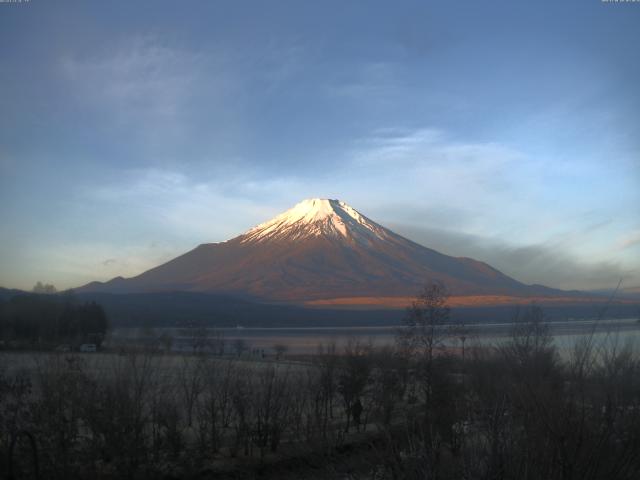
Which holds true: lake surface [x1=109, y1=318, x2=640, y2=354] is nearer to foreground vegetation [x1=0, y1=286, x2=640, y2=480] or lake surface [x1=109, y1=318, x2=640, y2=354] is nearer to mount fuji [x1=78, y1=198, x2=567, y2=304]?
foreground vegetation [x1=0, y1=286, x2=640, y2=480]

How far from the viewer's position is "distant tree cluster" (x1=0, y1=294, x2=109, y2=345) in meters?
28.6

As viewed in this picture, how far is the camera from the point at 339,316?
114 meters

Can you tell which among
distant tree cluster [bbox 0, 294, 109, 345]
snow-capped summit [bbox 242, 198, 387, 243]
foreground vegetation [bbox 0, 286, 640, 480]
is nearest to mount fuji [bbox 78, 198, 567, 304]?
snow-capped summit [bbox 242, 198, 387, 243]

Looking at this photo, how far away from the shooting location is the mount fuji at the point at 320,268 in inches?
5699

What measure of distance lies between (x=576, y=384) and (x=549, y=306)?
386ft

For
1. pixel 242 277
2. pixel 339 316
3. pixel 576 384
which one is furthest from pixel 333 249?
pixel 576 384

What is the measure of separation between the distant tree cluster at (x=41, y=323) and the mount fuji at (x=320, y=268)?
315ft

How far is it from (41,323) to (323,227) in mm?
154832

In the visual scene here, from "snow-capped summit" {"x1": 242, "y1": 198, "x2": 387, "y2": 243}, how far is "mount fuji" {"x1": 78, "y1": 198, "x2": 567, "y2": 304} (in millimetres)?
→ 293

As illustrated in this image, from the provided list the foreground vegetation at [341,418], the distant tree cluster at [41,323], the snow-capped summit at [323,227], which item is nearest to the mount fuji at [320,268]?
the snow-capped summit at [323,227]

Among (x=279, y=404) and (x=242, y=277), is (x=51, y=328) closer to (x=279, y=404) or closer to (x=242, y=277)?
(x=279, y=404)

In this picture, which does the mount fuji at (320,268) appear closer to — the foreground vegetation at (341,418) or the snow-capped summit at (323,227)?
the snow-capped summit at (323,227)

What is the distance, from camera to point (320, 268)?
6319 inches

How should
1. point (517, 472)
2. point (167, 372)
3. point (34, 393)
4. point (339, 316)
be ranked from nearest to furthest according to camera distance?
point (517, 472), point (34, 393), point (167, 372), point (339, 316)
